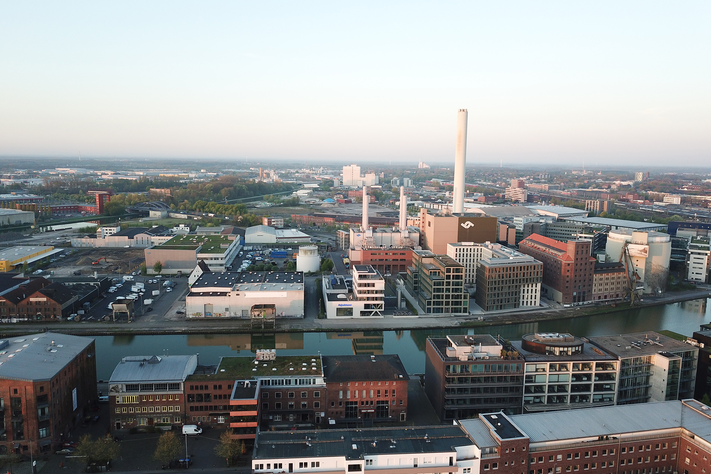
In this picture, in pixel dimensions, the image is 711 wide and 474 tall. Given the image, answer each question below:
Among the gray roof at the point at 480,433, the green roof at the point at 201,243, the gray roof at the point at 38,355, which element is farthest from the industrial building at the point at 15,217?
the gray roof at the point at 480,433

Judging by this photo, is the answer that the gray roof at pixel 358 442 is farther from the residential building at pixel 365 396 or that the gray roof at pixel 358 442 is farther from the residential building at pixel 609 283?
the residential building at pixel 609 283

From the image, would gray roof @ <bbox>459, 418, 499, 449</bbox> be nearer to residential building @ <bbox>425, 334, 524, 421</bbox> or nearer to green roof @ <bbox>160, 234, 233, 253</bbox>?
residential building @ <bbox>425, 334, 524, 421</bbox>

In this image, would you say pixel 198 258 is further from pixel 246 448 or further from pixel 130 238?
pixel 246 448

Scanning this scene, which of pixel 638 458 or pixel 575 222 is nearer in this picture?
pixel 638 458

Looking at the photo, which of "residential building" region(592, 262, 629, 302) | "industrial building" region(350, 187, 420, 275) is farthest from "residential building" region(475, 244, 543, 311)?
"industrial building" region(350, 187, 420, 275)

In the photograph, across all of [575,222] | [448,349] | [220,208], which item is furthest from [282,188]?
[448,349]

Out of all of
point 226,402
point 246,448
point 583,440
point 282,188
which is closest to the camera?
point 583,440
